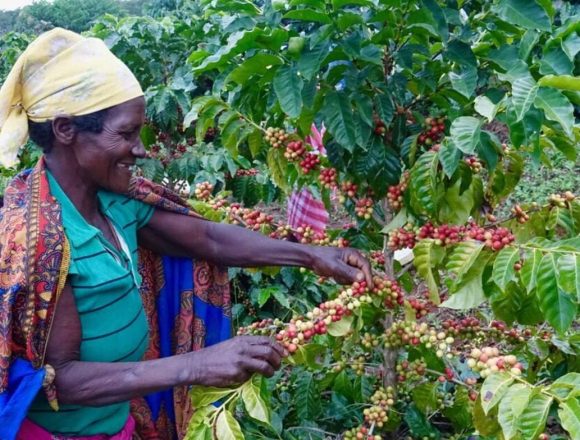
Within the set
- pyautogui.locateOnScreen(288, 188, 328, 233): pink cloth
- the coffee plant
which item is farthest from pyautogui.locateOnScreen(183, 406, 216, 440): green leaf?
pyautogui.locateOnScreen(288, 188, 328, 233): pink cloth

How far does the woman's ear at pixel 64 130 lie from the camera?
174 cm

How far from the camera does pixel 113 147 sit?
1766mm

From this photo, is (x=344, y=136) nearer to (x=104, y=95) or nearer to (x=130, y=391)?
(x=104, y=95)

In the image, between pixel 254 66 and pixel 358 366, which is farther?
pixel 358 366

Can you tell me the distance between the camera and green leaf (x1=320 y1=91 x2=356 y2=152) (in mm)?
1706

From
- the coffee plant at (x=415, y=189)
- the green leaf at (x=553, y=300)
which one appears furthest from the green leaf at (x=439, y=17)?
the green leaf at (x=553, y=300)

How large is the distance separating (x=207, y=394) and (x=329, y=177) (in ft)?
2.42

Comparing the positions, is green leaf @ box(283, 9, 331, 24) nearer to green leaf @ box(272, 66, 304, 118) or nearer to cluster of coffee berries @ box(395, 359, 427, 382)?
green leaf @ box(272, 66, 304, 118)

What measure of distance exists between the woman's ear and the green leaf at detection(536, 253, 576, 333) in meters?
1.23

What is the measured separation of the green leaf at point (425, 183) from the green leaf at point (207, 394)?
0.71m

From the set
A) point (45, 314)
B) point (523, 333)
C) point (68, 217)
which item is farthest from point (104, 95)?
point (523, 333)

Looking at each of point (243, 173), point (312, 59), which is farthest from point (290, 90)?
point (243, 173)

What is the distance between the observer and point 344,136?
171 centimetres

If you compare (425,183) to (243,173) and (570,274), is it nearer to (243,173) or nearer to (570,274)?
(570,274)
